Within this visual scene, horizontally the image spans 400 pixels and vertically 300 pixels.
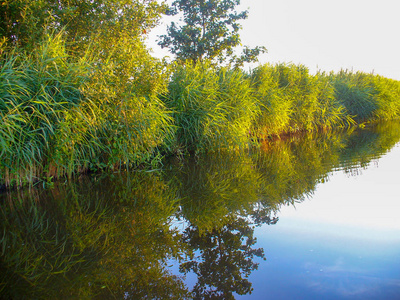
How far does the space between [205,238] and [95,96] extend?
3028 millimetres

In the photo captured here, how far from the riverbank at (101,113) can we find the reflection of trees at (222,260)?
2505 mm

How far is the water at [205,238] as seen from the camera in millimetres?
2076

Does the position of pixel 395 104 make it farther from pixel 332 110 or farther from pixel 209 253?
pixel 209 253

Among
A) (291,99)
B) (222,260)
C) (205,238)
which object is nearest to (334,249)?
(222,260)

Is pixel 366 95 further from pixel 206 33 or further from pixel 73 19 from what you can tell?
pixel 73 19

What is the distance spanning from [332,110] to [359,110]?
144 inches

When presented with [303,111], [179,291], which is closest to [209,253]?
[179,291]

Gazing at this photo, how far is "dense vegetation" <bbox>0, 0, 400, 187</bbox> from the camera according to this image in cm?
453

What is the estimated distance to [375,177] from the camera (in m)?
4.89

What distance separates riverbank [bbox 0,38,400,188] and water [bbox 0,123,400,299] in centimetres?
39

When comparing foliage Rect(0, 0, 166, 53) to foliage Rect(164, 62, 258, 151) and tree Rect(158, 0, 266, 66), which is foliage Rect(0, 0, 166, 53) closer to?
foliage Rect(164, 62, 258, 151)

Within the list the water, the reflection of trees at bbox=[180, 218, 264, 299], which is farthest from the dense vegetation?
the reflection of trees at bbox=[180, 218, 264, 299]

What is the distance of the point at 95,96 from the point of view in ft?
16.4

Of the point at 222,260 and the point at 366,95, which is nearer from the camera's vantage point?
the point at 222,260
